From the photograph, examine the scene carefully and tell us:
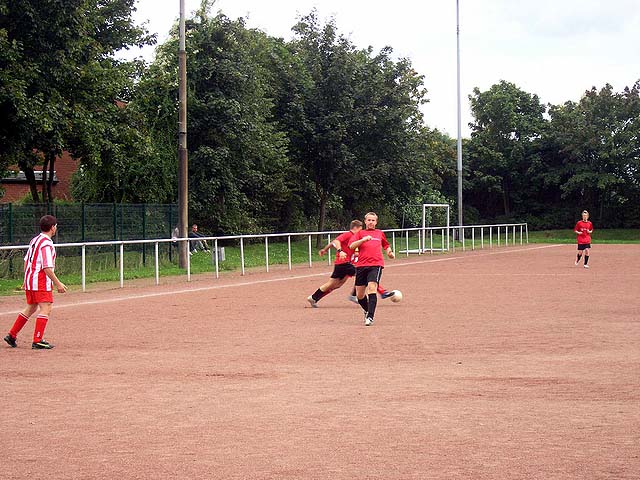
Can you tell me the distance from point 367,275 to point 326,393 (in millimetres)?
6759

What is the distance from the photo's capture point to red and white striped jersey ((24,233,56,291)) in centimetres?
1256

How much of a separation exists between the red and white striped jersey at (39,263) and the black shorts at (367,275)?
497cm

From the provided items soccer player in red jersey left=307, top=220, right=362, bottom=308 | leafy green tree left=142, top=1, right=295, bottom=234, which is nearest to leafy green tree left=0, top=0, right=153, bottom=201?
leafy green tree left=142, top=1, right=295, bottom=234

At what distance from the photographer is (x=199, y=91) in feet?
129

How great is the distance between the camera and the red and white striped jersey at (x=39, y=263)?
1256cm

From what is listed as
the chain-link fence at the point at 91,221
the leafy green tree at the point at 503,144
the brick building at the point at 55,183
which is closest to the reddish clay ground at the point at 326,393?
the chain-link fence at the point at 91,221

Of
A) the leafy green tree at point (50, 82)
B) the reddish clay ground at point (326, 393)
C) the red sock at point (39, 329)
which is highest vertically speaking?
the leafy green tree at point (50, 82)

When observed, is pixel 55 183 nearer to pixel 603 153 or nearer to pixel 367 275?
pixel 603 153

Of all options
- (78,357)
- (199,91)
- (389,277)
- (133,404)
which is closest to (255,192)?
(199,91)

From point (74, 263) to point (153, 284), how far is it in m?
2.77

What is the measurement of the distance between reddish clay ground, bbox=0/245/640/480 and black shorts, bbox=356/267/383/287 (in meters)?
0.65

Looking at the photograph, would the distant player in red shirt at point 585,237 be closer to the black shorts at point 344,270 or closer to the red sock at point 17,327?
the black shorts at point 344,270

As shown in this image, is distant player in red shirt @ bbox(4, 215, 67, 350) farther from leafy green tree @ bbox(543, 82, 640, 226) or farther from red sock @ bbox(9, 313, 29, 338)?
leafy green tree @ bbox(543, 82, 640, 226)

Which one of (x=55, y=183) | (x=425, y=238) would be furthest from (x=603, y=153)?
(x=55, y=183)
